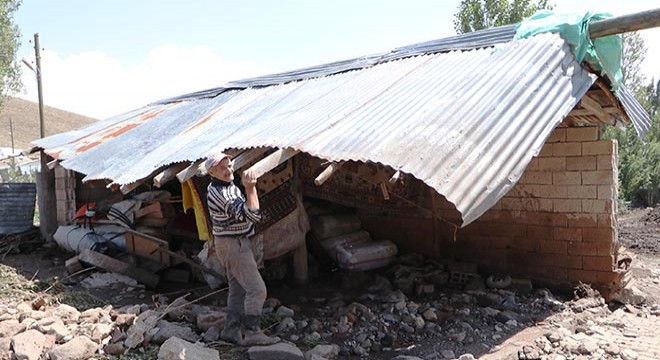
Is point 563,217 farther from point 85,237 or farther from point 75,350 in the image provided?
point 85,237

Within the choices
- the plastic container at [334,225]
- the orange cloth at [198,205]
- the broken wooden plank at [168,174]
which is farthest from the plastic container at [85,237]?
the plastic container at [334,225]

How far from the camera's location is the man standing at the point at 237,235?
408cm

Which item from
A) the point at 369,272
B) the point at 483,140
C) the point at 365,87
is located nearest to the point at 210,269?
the point at 369,272

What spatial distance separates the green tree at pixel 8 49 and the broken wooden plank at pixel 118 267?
15974 mm

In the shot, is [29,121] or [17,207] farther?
[29,121]

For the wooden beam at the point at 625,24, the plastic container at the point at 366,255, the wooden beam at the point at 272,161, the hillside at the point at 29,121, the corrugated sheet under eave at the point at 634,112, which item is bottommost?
the plastic container at the point at 366,255

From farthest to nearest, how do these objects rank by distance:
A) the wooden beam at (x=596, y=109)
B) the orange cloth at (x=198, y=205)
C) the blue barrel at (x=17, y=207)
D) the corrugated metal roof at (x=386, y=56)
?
the blue barrel at (x=17, y=207) → the wooden beam at (x=596, y=109) → the orange cloth at (x=198, y=205) → the corrugated metal roof at (x=386, y=56)

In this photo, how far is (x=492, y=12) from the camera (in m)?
17.3

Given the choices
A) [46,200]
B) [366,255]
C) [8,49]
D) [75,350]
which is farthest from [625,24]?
[8,49]

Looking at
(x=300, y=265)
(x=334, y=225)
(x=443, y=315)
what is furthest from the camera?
(x=334, y=225)

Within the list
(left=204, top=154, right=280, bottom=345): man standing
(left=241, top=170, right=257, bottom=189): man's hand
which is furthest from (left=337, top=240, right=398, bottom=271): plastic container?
(left=241, top=170, right=257, bottom=189): man's hand

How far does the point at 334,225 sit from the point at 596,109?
12.3ft

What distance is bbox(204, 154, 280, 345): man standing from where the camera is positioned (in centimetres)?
408

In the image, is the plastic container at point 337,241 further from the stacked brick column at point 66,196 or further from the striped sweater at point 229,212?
the stacked brick column at point 66,196
